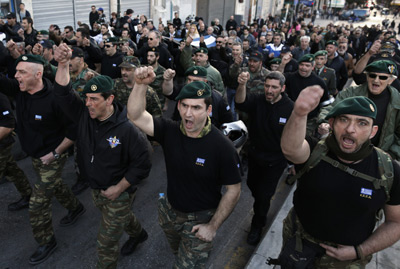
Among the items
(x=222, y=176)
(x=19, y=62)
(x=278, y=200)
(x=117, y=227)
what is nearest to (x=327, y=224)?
(x=222, y=176)

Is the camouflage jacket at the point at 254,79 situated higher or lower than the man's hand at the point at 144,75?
lower

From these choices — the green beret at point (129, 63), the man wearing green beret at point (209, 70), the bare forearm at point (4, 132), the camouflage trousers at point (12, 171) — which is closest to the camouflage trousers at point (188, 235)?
the bare forearm at point (4, 132)

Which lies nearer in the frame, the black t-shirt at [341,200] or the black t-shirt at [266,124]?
the black t-shirt at [341,200]

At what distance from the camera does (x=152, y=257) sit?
4.23 metres

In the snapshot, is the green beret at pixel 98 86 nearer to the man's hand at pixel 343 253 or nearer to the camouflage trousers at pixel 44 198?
the camouflage trousers at pixel 44 198

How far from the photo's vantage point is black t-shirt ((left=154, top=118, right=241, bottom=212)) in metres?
2.91

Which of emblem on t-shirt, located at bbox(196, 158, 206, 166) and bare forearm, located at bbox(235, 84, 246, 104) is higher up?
bare forearm, located at bbox(235, 84, 246, 104)

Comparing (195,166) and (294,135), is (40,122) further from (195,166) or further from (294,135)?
(294,135)

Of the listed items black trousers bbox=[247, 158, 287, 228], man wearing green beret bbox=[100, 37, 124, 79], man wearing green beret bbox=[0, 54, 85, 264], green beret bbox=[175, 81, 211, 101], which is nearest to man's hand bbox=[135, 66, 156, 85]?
green beret bbox=[175, 81, 211, 101]

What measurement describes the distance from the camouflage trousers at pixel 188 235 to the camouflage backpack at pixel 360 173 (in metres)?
1.07

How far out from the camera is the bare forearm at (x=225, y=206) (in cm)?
292

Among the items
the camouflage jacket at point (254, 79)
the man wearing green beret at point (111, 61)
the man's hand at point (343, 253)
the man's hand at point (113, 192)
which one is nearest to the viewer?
the man's hand at point (343, 253)

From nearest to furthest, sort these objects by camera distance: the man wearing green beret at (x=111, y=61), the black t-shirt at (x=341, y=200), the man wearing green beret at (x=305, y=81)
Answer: the black t-shirt at (x=341, y=200) < the man wearing green beret at (x=305, y=81) < the man wearing green beret at (x=111, y=61)

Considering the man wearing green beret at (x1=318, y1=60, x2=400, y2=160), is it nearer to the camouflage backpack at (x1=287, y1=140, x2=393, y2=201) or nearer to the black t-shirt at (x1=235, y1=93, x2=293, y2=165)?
the black t-shirt at (x1=235, y1=93, x2=293, y2=165)
